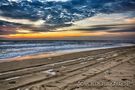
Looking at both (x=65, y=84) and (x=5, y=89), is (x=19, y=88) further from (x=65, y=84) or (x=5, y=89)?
(x=65, y=84)

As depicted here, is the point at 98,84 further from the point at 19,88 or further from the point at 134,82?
the point at 19,88

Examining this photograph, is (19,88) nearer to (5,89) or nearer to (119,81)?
(5,89)

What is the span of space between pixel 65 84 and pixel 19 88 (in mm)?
1188

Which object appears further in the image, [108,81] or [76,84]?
[108,81]

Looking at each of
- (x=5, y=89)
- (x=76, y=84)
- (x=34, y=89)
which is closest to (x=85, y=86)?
(x=76, y=84)

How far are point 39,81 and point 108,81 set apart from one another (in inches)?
76.1

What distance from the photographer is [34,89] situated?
220 inches

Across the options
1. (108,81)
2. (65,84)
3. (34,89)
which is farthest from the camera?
(108,81)

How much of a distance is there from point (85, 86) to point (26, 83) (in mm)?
1589

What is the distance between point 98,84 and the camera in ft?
20.4

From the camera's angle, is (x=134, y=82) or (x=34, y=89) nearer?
(x=34, y=89)

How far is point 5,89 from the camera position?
18.7 ft

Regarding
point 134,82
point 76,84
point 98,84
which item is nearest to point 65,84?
point 76,84

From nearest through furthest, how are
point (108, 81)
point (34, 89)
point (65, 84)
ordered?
point (34, 89)
point (65, 84)
point (108, 81)
